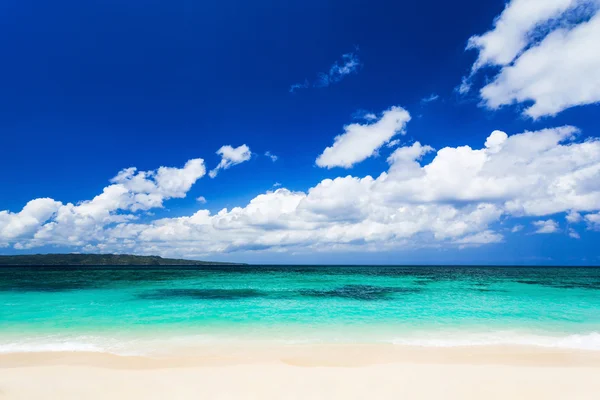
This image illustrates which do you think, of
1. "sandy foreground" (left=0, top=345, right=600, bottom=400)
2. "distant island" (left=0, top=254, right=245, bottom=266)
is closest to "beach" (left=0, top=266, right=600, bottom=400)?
"sandy foreground" (left=0, top=345, right=600, bottom=400)

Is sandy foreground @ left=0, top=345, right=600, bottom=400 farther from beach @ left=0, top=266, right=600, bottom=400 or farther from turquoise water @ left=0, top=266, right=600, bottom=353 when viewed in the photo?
turquoise water @ left=0, top=266, right=600, bottom=353

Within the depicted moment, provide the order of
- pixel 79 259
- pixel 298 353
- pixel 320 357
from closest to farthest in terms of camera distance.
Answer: pixel 320 357 < pixel 298 353 < pixel 79 259

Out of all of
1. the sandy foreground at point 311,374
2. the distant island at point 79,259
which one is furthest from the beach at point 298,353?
the distant island at point 79,259

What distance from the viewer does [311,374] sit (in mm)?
8102

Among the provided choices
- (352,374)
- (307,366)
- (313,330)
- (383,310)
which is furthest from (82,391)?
(383,310)

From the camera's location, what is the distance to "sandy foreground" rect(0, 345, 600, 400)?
702 cm

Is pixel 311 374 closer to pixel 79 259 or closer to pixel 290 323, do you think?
pixel 290 323

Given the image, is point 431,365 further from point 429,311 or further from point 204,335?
point 429,311

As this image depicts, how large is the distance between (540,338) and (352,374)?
9.12m

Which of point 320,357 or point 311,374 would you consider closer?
→ point 311,374

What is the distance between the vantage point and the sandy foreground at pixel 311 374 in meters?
7.02

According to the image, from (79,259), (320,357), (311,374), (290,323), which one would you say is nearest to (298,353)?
(320,357)

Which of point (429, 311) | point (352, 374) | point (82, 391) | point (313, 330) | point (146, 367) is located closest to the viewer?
point (82, 391)

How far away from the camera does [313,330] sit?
13.5 metres
